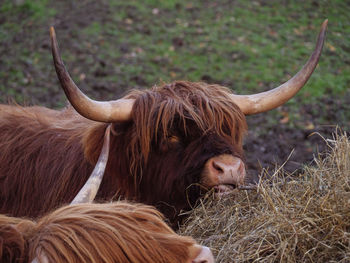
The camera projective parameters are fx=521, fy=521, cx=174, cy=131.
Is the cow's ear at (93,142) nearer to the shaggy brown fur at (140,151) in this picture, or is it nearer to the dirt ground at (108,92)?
the shaggy brown fur at (140,151)

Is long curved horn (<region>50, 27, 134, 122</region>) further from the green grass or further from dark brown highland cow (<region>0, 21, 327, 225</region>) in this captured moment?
the green grass

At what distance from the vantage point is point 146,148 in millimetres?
3184

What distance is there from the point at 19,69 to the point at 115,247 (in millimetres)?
7370

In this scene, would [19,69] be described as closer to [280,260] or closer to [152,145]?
[152,145]

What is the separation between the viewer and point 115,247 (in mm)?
1714

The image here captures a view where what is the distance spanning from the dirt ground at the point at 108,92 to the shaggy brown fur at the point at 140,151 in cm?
121

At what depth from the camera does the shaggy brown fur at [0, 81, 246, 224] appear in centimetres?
310

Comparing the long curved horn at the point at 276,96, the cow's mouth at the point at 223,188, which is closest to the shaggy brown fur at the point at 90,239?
the cow's mouth at the point at 223,188

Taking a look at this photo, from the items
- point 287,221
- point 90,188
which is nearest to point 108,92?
point 90,188

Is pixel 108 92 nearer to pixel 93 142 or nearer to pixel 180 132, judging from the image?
pixel 93 142

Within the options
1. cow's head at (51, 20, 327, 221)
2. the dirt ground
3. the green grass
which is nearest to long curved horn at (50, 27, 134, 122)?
cow's head at (51, 20, 327, 221)

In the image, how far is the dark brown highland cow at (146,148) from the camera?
2.99m

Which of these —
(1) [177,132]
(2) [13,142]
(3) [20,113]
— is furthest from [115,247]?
(3) [20,113]

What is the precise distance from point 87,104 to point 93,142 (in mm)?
378
